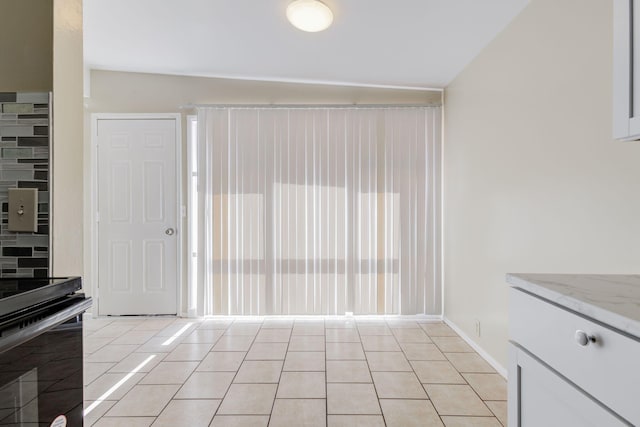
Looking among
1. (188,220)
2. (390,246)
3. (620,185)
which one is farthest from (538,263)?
(188,220)

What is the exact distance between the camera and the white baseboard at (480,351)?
248cm

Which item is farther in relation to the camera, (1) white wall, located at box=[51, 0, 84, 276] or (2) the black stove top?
(1) white wall, located at box=[51, 0, 84, 276]

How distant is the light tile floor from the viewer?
2.02 meters

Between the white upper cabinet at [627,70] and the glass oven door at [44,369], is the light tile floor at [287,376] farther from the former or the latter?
the white upper cabinet at [627,70]

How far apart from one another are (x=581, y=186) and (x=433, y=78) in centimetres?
211

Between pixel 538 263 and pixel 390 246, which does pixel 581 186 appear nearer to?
pixel 538 263

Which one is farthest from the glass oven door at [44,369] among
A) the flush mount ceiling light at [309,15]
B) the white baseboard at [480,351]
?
the white baseboard at [480,351]

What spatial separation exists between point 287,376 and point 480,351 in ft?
4.95

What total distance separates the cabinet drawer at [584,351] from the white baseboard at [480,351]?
1.64 m

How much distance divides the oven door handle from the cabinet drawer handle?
49.0 inches

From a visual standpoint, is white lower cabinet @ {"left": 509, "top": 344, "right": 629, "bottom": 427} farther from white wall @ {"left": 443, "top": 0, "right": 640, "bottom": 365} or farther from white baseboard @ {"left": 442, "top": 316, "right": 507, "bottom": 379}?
white baseboard @ {"left": 442, "top": 316, "right": 507, "bottom": 379}

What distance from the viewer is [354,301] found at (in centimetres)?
374

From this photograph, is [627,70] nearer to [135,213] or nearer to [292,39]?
[292,39]

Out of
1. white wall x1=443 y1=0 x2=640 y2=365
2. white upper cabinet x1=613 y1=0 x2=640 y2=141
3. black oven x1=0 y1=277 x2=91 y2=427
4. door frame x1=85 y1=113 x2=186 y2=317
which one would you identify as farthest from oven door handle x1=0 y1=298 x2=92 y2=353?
door frame x1=85 y1=113 x2=186 y2=317
